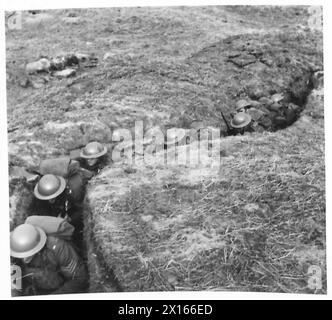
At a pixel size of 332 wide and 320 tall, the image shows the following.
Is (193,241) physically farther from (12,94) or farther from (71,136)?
(12,94)

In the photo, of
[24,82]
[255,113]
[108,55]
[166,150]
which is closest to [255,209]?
[166,150]

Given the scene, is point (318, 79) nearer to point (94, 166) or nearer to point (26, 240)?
point (94, 166)

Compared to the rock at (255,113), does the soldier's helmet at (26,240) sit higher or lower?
lower

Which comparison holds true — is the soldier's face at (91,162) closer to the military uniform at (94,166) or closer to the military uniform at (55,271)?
the military uniform at (94,166)

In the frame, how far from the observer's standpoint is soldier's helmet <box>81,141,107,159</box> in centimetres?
734

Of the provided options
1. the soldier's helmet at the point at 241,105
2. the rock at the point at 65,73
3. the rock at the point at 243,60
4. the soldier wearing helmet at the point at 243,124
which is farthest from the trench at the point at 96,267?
the rock at the point at 243,60

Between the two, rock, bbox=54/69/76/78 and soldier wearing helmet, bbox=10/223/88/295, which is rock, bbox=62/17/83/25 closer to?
rock, bbox=54/69/76/78

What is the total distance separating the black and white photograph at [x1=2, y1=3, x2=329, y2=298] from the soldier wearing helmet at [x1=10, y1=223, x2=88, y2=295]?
17 mm

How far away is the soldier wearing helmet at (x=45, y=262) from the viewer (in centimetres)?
629

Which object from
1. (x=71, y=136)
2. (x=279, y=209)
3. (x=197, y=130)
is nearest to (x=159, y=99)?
(x=197, y=130)

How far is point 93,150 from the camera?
7.38m

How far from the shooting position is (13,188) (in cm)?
717

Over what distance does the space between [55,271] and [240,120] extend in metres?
3.54

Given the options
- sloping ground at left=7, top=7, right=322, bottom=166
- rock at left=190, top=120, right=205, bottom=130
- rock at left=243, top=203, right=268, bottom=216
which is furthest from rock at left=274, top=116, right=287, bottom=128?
rock at left=243, top=203, right=268, bottom=216
